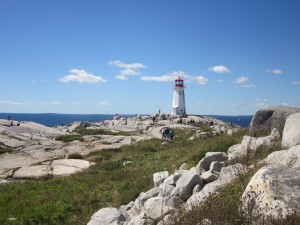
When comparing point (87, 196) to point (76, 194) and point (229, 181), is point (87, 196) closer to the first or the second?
point (76, 194)

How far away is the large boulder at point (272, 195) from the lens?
5.71 metres

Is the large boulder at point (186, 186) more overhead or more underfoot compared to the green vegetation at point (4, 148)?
more overhead

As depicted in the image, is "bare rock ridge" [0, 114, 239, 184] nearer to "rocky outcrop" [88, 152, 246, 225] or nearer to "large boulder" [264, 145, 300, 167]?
"rocky outcrop" [88, 152, 246, 225]

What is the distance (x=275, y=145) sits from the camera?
11.6m

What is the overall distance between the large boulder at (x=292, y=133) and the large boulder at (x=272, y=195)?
12.7ft

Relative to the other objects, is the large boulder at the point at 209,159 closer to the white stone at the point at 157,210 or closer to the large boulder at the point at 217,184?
the large boulder at the point at 217,184

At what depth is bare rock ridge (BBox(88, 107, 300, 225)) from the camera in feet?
19.8

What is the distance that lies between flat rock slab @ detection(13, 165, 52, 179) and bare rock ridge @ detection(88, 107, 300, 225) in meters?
11.3

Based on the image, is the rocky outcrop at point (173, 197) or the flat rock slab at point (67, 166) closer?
the rocky outcrop at point (173, 197)

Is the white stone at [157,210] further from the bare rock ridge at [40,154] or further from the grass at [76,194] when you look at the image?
the bare rock ridge at [40,154]

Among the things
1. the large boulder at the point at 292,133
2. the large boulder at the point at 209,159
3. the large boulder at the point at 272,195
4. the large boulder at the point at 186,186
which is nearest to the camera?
the large boulder at the point at 272,195

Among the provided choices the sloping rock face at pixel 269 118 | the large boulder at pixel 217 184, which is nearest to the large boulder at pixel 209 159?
the large boulder at pixel 217 184

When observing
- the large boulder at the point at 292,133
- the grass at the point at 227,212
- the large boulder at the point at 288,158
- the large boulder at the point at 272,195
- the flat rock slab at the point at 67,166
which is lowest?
the flat rock slab at the point at 67,166

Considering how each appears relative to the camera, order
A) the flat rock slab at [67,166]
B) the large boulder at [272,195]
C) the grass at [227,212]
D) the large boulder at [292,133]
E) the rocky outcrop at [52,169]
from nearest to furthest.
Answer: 1. the grass at [227,212]
2. the large boulder at [272,195]
3. the large boulder at [292,133]
4. the rocky outcrop at [52,169]
5. the flat rock slab at [67,166]
